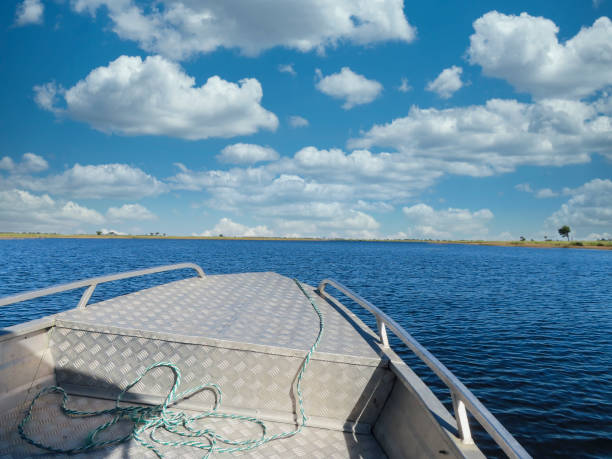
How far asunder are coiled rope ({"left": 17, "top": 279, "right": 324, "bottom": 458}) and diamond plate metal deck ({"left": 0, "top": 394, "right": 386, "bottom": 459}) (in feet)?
0.16

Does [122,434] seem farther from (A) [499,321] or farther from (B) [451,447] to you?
(A) [499,321]

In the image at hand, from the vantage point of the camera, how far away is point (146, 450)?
3211 mm

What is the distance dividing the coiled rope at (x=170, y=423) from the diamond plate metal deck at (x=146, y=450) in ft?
0.16

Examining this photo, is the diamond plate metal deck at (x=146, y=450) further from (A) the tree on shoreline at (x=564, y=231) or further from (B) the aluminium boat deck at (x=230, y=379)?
(A) the tree on shoreline at (x=564, y=231)

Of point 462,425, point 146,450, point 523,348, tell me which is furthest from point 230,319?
point 523,348

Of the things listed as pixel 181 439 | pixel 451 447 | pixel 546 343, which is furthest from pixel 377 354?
pixel 546 343

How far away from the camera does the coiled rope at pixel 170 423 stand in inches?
129

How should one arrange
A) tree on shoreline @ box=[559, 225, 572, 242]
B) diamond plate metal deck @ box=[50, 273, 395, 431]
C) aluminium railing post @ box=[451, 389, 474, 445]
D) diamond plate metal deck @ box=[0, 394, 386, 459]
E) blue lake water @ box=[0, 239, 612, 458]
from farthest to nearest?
tree on shoreline @ box=[559, 225, 572, 242]
blue lake water @ box=[0, 239, 612, 458]
diamond plate metal deck @ box=[50, 273, 395, 431]
diamond plate metal deck @ box=[0, 394, 386, 459]
aluminium railing post @ box=[451, 389, 474, 445]

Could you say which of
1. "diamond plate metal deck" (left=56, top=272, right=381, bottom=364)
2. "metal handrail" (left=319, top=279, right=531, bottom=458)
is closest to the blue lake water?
"diamond plate metal deck" (left=56, top=272, right=381, bottom=364)

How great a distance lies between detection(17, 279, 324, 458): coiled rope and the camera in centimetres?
327

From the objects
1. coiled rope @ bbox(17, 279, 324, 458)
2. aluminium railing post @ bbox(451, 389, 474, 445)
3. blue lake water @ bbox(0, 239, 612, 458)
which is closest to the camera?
aluminium railing post @ bbox(451, 389, 474, 445)

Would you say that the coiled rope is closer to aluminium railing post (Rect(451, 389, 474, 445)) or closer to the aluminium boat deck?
the aluminium boat deck

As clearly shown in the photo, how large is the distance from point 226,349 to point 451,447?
2356 millimetres

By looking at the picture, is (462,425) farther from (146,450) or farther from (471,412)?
(146,450)
